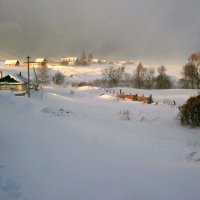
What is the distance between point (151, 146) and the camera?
10688 mm

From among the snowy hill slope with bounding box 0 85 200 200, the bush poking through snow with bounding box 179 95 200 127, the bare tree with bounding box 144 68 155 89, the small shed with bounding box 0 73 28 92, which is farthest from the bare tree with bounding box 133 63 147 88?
the snowy hill slope with bounding box 0 85 200 200

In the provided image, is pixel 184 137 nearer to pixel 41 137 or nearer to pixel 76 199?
pixel 41 137

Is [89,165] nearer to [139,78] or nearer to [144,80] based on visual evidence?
[139,78]

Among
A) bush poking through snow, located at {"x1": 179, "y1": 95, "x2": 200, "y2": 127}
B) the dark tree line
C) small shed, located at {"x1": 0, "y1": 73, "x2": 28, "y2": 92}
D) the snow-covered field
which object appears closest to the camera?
the snow-covered field

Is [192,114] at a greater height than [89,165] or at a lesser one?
greater

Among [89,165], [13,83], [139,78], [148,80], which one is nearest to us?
[89,165]

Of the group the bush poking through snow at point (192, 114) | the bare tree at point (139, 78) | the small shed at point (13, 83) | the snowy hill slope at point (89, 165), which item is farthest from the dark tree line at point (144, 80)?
the snowy hill slope at point (89, 165)

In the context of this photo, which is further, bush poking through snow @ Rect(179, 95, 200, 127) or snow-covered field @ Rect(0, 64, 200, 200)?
bush poking through snow @ Rect(179, 95, 200, 127)

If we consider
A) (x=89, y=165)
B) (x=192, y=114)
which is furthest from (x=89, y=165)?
(x=192, y=114)

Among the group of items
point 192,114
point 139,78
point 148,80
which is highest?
point 139,78

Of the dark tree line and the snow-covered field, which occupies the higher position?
the dark tree line

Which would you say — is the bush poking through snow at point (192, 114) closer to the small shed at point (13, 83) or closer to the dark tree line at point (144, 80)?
the small shed at point (13, 83)

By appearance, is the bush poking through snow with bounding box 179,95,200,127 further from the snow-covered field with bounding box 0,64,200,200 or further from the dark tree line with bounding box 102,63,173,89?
the dark tree line with bounding box 102,63,173,89

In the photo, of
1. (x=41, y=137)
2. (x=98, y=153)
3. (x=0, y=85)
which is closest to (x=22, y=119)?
(x=41, y=137)
